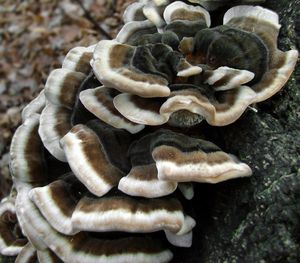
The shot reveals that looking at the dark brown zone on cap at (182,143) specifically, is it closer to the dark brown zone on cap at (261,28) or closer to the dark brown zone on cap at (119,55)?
the dark brown zone on cap at (119,55)

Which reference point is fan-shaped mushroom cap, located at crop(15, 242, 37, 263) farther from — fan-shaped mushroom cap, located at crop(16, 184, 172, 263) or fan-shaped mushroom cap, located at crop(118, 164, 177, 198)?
fan-shaped mushroom cap, located at crop(118, 164, 177, 198)

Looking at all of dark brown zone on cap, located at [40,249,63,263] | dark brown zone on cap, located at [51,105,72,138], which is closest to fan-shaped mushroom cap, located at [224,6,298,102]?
dark brown zone on cap, located at [51,105,72,138]

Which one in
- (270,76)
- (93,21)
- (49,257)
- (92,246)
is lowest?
(93,21)

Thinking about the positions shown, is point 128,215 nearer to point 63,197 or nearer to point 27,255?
point 63,197

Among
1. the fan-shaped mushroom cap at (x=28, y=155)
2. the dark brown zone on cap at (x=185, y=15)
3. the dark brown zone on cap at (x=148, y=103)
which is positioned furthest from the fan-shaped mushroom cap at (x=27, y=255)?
the dark brown zone on cap at (x=185, y=15)

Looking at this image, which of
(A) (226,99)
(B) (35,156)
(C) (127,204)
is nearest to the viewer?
(C) (127,204)

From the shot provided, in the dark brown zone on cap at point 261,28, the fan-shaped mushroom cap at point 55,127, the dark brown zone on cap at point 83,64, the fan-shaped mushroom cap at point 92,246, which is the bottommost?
the fan-shaped mushroom cap at point 92,246

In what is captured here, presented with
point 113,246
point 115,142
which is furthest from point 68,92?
point 113,246
